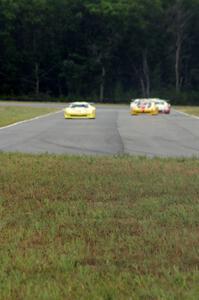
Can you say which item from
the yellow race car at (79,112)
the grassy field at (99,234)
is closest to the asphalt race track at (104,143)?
the grassy field at (99,234)

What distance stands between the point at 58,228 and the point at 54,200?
2.31 metres

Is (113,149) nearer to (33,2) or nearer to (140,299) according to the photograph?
(140,299)

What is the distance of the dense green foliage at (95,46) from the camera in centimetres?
10756

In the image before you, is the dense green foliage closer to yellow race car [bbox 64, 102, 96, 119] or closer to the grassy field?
yellow race car [bbox 64, 102, 96, 119]

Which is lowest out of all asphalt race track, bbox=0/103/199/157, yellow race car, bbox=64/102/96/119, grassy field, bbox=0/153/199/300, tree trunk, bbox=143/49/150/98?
tree trunk, bbox=143/49/150/98

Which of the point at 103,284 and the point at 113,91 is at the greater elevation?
the point at 103,284

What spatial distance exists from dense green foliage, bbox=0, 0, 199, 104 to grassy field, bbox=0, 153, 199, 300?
303 ft

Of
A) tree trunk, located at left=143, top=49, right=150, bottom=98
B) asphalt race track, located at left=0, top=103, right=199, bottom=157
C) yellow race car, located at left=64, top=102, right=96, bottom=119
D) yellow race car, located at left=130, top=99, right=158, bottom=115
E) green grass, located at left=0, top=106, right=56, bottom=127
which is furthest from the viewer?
tree trunk, located at left=143, top=49, right=150, bottom=98

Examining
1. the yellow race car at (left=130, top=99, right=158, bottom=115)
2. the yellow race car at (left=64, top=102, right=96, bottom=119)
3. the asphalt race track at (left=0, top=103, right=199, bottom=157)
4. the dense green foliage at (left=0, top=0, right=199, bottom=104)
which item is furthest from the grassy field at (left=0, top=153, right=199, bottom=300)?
the dense green foliage at (left=0, top=0, right=199, bottom=104)

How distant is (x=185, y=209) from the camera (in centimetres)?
1072

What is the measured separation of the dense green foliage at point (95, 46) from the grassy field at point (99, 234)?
9246 cm

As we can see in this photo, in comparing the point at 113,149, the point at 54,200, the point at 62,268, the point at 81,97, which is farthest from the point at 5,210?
the point at 81,97

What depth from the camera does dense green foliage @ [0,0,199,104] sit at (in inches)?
4235

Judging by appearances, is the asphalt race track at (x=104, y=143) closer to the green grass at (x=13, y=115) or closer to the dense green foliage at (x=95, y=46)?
the green grass at (x=13, y=115)
